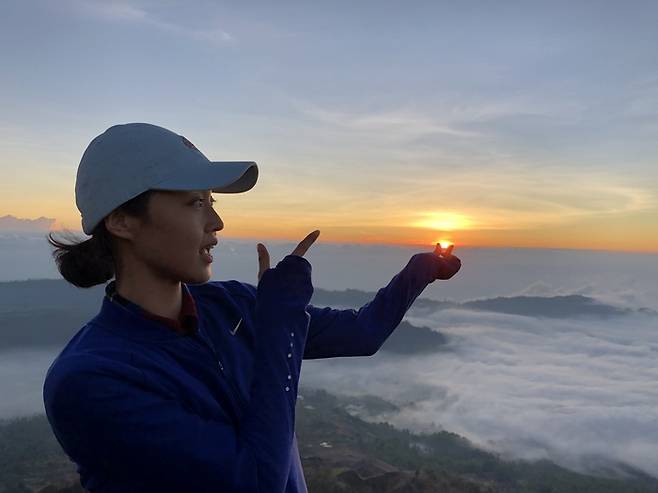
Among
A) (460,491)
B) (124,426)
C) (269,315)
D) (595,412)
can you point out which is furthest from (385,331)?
(595,412)

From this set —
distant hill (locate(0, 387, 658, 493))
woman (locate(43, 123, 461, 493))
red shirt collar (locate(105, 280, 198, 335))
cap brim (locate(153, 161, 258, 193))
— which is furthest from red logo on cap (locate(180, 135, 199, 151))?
distant hill (locate(0, 387, 658, 493))

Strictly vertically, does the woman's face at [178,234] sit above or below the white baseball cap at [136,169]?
below

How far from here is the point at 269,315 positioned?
213cm

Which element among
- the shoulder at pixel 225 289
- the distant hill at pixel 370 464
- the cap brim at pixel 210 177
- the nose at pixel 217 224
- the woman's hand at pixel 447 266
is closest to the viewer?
the cap brim at pixel 210 177

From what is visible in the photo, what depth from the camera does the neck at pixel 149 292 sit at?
2.28m

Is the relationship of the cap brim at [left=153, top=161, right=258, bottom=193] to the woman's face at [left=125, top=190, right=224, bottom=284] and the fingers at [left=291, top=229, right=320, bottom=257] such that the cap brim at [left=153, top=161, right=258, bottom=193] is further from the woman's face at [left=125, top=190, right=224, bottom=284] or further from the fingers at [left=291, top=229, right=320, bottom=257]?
the fingers at [left=291, top=229, right=320, bottom=257]

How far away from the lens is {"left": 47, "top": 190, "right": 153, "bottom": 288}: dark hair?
2.43m

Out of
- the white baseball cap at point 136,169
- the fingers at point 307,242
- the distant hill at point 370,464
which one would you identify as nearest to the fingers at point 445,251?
the fingers at point 307,242

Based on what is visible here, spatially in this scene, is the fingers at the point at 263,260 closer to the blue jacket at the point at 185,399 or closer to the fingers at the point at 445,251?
the blue jacket at the point at 185,399

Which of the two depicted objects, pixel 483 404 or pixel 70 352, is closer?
pixel 70 352

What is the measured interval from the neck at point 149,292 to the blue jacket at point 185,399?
4.1 inches

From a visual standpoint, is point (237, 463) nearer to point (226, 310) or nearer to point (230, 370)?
point (230, 370)

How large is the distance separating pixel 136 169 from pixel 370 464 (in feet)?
270

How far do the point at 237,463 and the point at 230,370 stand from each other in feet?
1.64
